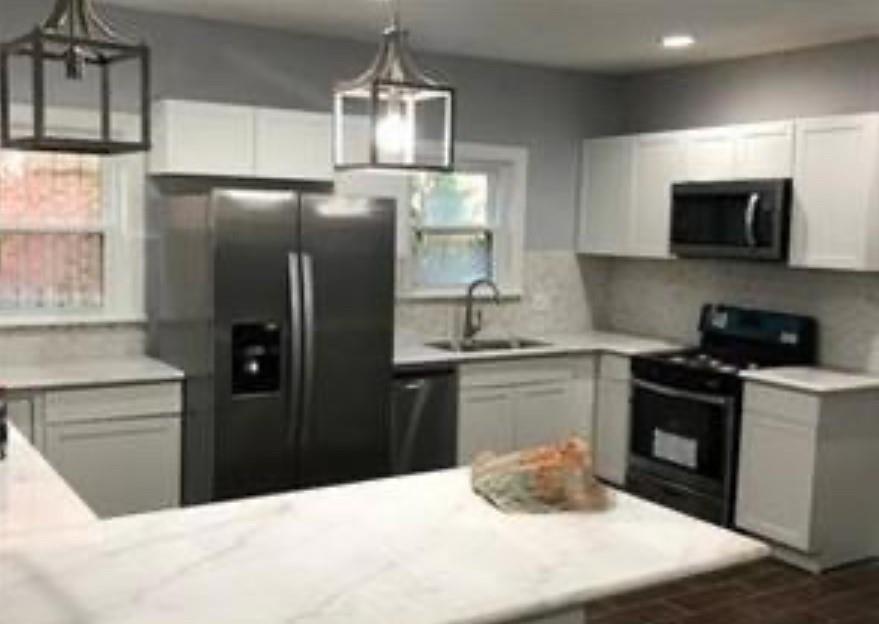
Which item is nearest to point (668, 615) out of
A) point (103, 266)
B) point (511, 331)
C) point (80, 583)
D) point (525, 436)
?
point (525, 436)

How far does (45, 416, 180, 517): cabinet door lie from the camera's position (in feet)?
13.3

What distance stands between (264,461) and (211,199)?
1186 millimetres

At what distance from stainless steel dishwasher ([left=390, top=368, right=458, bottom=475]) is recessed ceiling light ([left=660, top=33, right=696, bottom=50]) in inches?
80.2

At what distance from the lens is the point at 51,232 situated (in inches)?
179

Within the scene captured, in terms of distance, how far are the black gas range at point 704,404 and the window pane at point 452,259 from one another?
122 centimetres

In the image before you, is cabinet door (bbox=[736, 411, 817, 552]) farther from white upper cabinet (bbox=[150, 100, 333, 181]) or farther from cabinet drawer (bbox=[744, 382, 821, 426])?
white upper cabinet (bbox=[150, 100, 333, 181])

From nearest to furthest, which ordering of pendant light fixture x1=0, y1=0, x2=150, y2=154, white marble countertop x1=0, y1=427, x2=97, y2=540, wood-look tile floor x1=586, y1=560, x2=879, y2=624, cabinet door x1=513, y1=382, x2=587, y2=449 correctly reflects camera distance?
1. pendant light fixture x1=0, y1=0, x2=150, y2=154
2. white marble countertop x1=0, y1=427, x2=97, y2=540
3. wood-look tile floor x1=586, y1=560, x2=879, y2=624
4. cabinet door x1=513, y1=382, x2=587, y2=449

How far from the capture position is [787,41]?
4.92 m

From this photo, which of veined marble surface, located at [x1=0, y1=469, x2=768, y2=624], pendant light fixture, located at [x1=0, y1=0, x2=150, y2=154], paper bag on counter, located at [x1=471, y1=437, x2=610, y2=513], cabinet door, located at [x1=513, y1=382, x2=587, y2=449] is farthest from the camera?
cabinet door, located at [x1=513, y1=382, x2=587, y2=449]

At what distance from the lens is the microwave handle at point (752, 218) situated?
480 cm

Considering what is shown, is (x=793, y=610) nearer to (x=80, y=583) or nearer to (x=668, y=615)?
(x=668, y=615)

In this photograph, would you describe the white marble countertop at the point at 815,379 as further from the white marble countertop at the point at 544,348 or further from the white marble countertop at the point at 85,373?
the white marble countertop at the point at 85,373

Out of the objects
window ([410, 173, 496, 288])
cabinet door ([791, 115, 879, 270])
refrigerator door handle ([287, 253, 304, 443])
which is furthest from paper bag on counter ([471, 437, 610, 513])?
window ([410, 173, 496, 288])

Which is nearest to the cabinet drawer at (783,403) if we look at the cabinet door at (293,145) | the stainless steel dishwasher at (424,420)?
the stainless steel dishwasher at (424,420)
